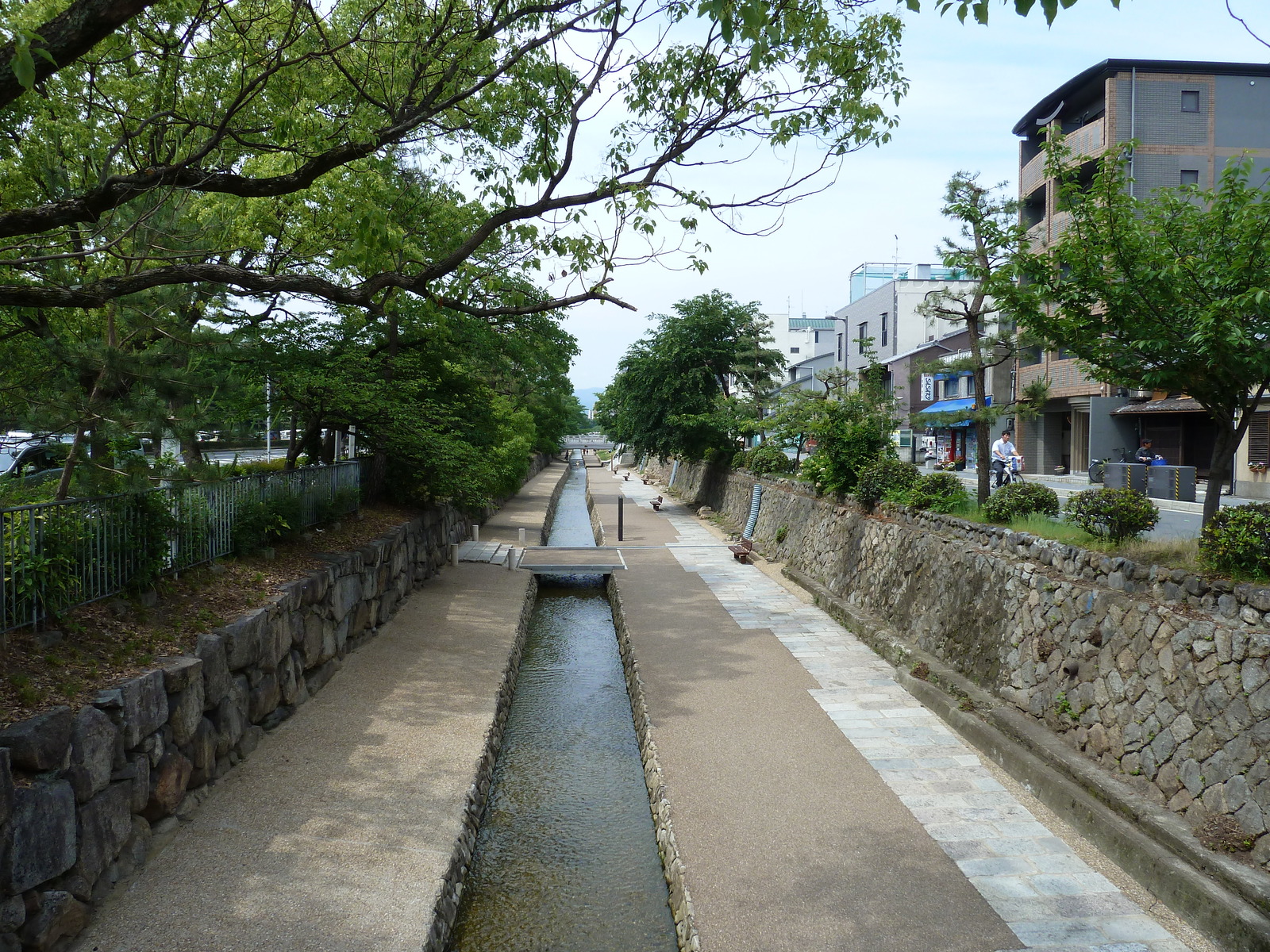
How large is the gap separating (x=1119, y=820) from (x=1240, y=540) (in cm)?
217

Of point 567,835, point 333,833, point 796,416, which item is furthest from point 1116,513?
point 796,416

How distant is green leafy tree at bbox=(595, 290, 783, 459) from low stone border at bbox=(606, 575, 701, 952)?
1709 cm

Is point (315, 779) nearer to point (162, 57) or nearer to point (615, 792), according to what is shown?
point (615, 792)

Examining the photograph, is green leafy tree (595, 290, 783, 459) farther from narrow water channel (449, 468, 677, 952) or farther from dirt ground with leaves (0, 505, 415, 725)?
dirt ground with leaves (0, 505, 415, 725)

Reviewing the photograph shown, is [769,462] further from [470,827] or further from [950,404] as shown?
[950,404]

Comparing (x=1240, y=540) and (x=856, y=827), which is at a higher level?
(x=1240, y=540)

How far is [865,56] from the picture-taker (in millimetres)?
9289

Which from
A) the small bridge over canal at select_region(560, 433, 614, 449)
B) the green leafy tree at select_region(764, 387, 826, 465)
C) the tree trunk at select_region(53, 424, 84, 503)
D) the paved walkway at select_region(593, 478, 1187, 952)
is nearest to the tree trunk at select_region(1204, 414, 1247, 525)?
the paved walkway at select_region(593, 478, 1187, 952)

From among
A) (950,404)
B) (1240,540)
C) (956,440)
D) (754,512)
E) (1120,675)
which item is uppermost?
(950,404)

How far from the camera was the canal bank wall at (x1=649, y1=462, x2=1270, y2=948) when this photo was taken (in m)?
5.51

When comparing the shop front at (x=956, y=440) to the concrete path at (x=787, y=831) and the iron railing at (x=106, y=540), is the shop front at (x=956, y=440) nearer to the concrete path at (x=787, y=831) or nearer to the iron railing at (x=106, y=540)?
the concrete path at (x=787, y=831)

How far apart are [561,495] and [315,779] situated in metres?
37.7

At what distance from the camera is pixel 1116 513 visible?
8.02 metres

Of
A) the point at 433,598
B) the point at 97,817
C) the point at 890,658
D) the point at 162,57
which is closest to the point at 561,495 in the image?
the point at 433,598
